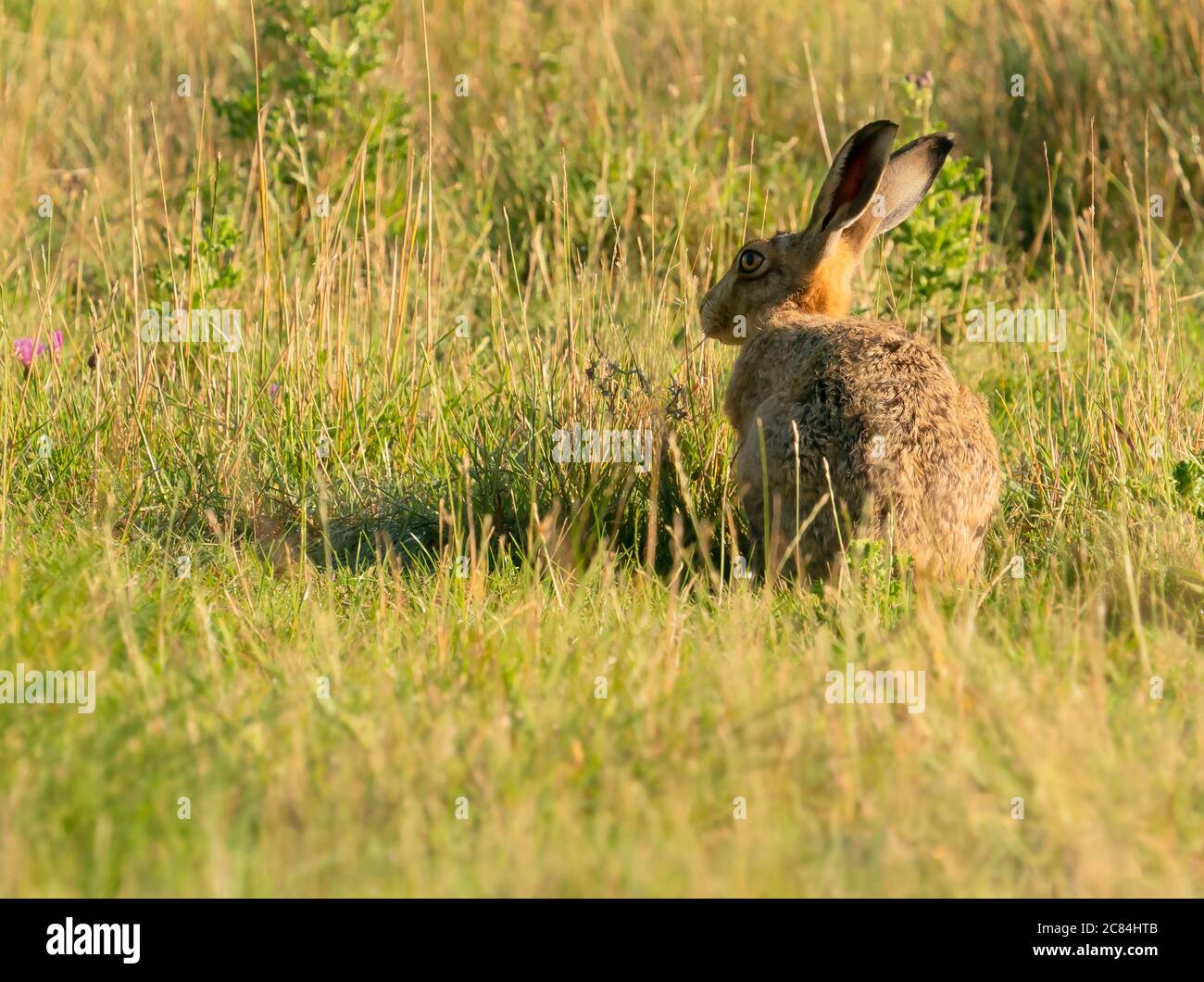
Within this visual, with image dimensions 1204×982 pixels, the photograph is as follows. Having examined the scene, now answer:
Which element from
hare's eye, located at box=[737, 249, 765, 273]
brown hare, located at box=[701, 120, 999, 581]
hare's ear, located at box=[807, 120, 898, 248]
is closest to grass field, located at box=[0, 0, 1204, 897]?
brown hare, located at box=[701, 120, 999, 581]

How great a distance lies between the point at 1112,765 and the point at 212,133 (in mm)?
7257

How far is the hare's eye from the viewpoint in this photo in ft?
19.7

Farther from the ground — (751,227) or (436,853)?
(751,227)

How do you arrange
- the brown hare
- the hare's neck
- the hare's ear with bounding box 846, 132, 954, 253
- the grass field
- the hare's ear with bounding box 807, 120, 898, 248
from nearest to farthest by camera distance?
the grass field < the brown hare < the hare's neck < the hare's ear with bounding box 807, 120, 898, 248 < the hare's ear with bounding box 846, 132, 954, 253

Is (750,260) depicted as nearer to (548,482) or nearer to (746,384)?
(746,384)

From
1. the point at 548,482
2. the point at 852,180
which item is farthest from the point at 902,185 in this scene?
the point at 548,482

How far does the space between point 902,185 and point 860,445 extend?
1601 millimetres

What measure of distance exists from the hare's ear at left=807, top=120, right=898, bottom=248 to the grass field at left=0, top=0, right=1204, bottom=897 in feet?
2.02

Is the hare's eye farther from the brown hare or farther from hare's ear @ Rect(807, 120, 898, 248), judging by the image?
the brown hare

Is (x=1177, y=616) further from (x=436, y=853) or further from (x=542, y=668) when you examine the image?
(x=436, y=853)

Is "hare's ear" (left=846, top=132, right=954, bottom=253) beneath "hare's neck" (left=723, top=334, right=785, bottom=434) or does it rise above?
above

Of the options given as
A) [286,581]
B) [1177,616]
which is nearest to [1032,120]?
[1177,616]

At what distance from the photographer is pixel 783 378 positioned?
17.2ft
